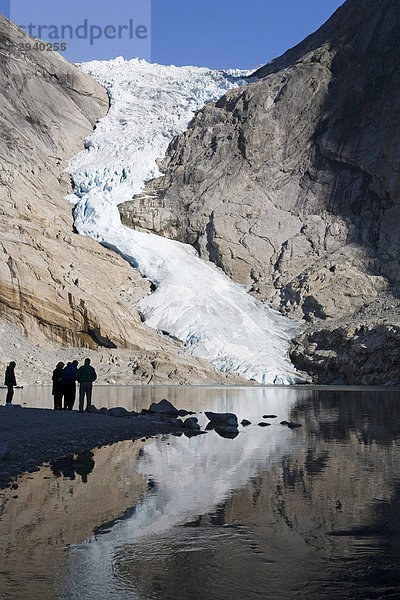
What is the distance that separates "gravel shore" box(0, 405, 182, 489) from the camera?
7844 mm

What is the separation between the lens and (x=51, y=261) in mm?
40844

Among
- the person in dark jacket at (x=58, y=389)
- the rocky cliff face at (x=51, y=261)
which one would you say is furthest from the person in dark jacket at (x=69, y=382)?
the rocky cliff face at (x=51, y=261)

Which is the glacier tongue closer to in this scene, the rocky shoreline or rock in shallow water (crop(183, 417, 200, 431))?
rock in shallow water (crop(183, 417, 200, 431))

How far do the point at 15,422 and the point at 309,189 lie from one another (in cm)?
4538

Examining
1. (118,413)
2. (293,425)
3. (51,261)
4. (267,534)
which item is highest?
(51,261)

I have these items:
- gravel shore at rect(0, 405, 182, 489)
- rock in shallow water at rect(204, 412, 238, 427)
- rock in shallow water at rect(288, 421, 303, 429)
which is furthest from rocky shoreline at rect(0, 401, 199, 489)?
rock in shallow water at rect(288, 421, 303, 429)

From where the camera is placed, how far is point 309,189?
52844 mm

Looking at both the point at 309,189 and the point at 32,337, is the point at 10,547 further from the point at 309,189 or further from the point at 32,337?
the point at 309,189

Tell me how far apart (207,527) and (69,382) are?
10787 millimetres

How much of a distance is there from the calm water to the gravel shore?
1.49 feet

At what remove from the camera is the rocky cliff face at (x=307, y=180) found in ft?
153

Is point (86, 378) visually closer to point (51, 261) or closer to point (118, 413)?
point (118, 413)

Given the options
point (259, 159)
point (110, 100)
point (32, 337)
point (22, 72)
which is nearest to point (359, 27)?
point (259, 159)

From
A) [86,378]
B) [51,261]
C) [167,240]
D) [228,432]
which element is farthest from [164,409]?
[167,240]
